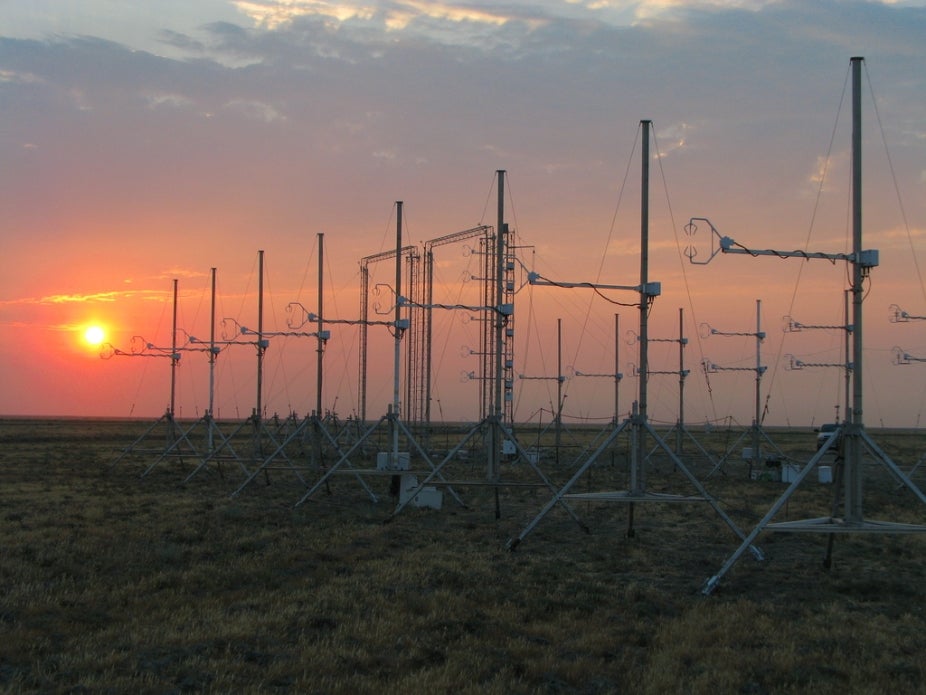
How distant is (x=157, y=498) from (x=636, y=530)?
49.8ft

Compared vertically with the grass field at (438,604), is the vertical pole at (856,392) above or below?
above

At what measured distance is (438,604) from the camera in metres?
15.1

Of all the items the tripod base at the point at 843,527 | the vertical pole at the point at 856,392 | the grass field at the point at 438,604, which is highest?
the vertical pole at the point at 856,392

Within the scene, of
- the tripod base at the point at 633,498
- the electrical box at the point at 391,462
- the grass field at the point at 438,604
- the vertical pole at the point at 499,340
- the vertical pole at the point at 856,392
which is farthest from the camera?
the electrical box at the point at 391,462

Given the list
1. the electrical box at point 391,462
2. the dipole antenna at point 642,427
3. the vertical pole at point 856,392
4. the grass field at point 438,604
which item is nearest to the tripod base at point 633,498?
the dipole antenna at point 642,427

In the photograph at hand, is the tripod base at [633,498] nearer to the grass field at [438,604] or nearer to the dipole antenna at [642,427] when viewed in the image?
the dipole antenna at [642,427]

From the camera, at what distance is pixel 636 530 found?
2433cm

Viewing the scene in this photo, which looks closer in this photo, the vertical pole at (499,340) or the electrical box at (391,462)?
the vertical pole at (499,340)

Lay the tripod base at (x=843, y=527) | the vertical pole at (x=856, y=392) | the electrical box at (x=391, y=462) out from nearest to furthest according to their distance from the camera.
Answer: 1. the tripod base at (x=843, y=527)
2. the vertical pole at (x=856, y=392)
3. the electrical box at (x=391, y=462)

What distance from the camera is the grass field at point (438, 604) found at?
38.2 ft

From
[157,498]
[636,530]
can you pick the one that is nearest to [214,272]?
[157,498]

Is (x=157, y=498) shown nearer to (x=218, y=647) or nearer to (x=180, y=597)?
(x=180, y=597)

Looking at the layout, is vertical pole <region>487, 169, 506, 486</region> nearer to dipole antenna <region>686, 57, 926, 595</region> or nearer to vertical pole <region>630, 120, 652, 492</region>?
vertical pole <region>630, 120, 652, 492</region>

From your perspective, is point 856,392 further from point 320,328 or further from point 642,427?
point 320,328
